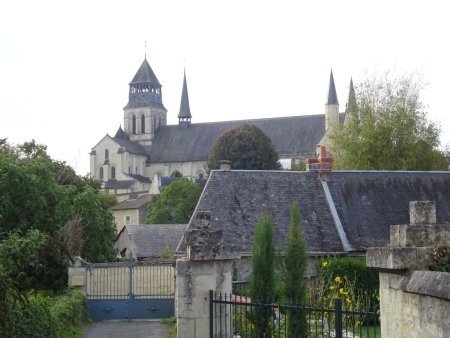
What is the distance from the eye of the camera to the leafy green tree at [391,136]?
35406 millimetres

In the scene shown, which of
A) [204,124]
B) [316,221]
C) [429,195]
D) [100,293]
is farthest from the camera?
[204,124]

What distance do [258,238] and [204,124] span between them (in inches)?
3554

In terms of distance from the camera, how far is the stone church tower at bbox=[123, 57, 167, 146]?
103438 mm

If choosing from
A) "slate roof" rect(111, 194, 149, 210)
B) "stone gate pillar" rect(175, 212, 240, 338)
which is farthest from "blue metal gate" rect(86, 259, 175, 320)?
"slate roof" rect(111, 194, 149, 210)

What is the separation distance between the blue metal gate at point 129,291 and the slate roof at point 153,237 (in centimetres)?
1780

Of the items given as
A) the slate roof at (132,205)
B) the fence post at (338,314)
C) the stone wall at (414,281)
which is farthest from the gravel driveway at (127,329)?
the slate roof at (132,205)

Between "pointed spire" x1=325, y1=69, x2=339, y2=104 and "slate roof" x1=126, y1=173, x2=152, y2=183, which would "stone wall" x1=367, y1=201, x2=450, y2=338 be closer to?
"pointed spire" x1=325, y1=69, x2=339, y2=104

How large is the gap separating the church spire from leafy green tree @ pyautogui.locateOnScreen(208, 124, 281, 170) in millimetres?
36525

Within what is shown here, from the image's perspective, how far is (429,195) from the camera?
26109 millimetres

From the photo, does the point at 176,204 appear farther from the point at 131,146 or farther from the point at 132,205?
the point at 131,146

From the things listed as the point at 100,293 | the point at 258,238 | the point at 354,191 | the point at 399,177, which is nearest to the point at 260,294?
the point at 258,238

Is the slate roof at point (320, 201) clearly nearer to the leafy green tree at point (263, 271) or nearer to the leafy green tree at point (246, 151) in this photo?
the leafy green tree at point (263, 271)

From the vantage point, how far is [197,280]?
32.0 feet

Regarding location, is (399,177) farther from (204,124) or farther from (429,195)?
(204,124)
